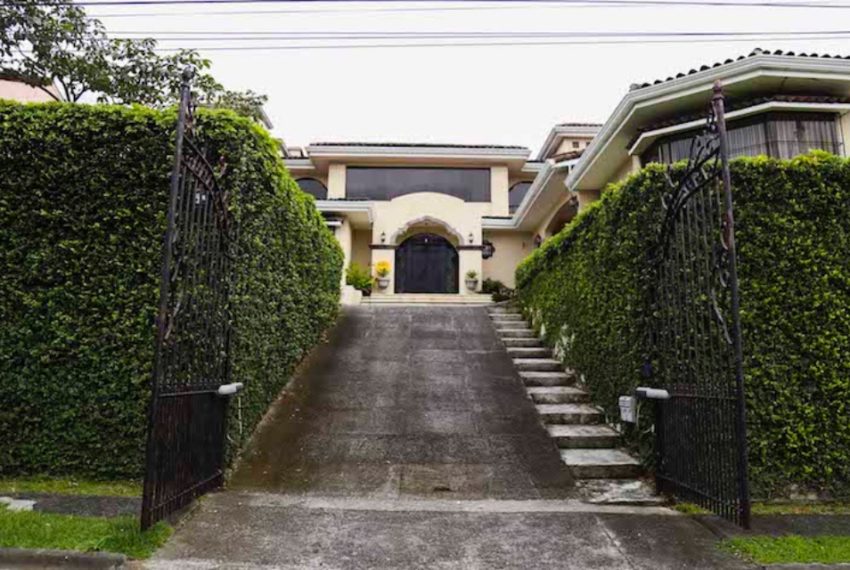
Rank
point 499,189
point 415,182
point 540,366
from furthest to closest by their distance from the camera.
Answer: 1. point 499,189
2. point 415,182
3. point 540,366

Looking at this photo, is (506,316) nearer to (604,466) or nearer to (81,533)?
(604,466)

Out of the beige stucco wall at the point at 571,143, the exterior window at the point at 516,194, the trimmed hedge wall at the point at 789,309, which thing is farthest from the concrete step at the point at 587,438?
the beige stucco wall at the point at 571,143

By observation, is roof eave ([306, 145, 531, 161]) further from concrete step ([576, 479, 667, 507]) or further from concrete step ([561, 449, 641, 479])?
concrete step ([576, 479, 667, 507])

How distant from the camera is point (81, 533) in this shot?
3.66 m

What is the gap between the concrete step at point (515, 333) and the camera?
33.6ft

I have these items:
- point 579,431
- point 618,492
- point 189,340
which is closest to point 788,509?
point 618,492

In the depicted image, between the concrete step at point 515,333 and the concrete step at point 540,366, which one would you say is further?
the concrete step at point 515,333

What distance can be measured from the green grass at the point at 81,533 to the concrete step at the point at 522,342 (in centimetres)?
670

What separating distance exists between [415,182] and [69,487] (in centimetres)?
1710

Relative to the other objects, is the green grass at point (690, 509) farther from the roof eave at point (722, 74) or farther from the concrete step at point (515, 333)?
the roof eave at point (722, 74)

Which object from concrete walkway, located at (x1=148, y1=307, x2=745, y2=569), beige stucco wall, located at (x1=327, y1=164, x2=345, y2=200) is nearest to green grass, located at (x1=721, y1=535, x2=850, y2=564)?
concrete walkway, located at (x1=148, y1=307, x2=745, y2=569)

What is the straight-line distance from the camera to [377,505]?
4.64 meters

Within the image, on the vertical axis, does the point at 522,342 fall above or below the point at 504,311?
below

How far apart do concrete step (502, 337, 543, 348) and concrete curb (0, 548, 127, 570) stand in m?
7.11
